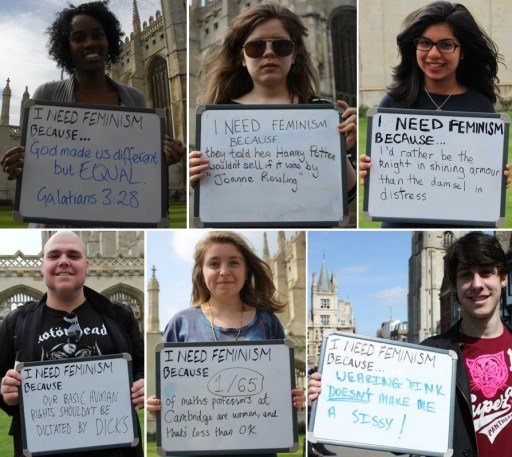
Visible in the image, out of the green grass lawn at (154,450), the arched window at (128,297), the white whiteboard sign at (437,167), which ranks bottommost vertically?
the green grass lawn at (154,450)

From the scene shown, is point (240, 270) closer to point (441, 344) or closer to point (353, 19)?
point (441, 344)

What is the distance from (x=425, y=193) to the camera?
670 centimetres

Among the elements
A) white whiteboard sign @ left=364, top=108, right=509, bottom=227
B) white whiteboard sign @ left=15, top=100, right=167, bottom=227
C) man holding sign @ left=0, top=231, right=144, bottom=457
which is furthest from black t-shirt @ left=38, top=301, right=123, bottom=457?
white whiteboard sign @ left=364, top=108, right=509, bottom=227

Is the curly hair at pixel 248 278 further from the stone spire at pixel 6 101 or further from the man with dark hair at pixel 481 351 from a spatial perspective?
the stone spire at pixel 6 101

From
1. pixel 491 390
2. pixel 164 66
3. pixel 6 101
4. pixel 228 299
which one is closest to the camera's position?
pixel 491 390

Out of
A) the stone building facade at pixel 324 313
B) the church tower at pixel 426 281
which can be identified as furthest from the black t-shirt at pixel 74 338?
the church tower at pixel 426 281

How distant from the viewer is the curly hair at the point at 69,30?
686 centimetres

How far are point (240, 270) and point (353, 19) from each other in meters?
1.95

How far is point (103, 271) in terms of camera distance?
6.98 m

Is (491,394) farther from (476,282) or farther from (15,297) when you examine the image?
(15,297)

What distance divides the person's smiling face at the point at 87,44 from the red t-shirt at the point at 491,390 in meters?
3.00

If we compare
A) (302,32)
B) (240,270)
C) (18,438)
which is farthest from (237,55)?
(18,438)

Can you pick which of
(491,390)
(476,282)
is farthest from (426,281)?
(491,390)

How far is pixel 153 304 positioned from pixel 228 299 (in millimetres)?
553
